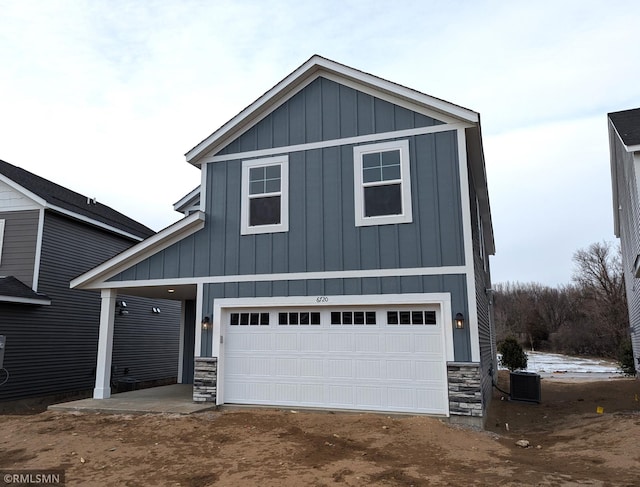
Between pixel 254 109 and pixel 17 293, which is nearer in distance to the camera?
pixel 254 109

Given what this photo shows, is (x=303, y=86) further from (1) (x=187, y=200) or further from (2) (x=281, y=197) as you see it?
(1) (x=187, y=200)

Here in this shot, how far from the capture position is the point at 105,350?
10.3 meters

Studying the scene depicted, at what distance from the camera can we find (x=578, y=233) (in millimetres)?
53781

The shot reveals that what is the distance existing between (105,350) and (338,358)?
17.9 feet

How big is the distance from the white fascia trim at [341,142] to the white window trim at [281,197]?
0.52 ft

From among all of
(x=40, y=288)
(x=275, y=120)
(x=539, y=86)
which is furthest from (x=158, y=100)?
(x=539, y=86)

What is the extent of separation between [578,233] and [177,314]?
5084cm

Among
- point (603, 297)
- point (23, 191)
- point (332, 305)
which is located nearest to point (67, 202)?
point (23, 191)

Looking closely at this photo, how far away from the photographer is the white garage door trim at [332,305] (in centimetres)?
794

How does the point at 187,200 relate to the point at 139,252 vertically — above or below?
above

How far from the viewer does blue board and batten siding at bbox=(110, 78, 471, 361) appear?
27.2 feet

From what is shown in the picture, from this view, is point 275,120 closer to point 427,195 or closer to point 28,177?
point 427,195

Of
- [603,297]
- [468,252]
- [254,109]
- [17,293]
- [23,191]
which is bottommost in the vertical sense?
[17,293]

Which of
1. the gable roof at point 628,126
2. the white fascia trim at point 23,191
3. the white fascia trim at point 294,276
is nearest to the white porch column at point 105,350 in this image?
the white fascia trim at point 294,276
